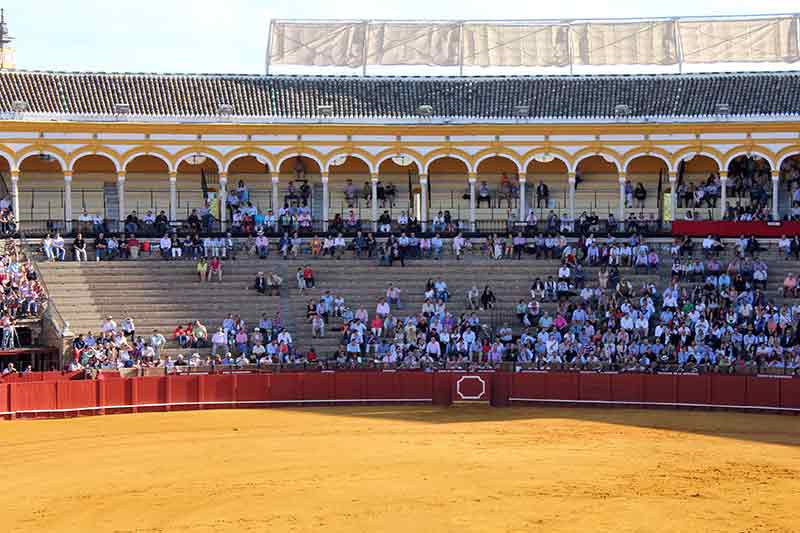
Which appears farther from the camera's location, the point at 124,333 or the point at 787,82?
the point at 787,82

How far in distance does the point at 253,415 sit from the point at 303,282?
30.9 ft

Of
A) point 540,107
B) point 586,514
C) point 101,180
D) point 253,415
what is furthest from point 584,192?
point 586,514

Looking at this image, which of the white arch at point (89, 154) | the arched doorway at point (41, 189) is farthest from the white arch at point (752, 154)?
the arched doorway at point (41, 189)

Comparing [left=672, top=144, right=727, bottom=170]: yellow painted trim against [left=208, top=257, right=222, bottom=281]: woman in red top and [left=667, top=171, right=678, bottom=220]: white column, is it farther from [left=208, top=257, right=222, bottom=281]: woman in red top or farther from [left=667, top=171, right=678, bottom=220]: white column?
[left=208, top=257, right=222, bottom=281]: woman in red top

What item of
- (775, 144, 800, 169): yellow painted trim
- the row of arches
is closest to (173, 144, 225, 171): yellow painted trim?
the row of arches

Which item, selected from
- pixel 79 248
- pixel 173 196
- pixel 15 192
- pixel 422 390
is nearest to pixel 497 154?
pixel 173 196

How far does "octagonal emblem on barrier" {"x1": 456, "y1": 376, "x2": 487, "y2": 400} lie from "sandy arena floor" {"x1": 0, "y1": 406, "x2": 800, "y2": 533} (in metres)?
0.42

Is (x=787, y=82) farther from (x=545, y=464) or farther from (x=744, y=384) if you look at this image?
(x=545, y=464)

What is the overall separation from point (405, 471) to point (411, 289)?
18076 millimetres

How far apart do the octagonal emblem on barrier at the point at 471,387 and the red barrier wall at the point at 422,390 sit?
1.0 inches

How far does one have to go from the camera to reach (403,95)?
174 ft

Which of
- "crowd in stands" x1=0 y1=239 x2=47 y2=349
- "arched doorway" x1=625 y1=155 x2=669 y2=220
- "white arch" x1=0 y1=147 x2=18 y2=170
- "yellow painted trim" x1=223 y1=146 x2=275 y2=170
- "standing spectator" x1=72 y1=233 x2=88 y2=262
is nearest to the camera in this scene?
"crowd in stands" x1=0 y1=239 x2=47 y2=349

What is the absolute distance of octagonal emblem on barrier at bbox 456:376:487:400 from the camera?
37.5 metres

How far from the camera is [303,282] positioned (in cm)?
4506
